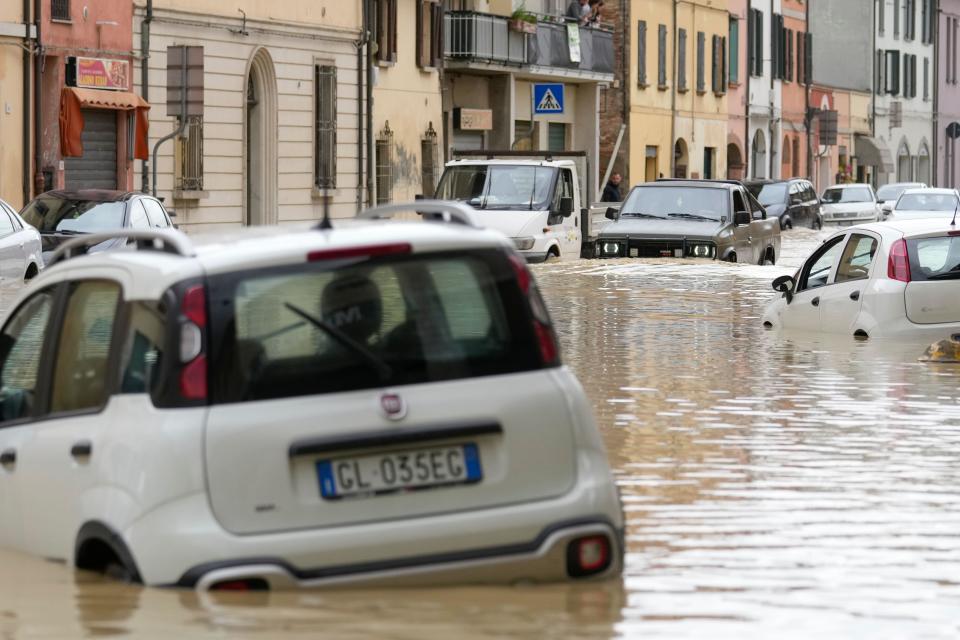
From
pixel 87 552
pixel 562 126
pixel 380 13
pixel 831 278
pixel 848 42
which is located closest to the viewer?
pixel 87 552

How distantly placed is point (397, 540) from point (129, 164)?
30761 mm

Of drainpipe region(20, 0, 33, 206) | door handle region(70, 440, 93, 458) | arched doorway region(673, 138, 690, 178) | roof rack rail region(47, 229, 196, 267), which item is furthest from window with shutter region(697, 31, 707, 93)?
door handle region(70, 440, 93, 458)

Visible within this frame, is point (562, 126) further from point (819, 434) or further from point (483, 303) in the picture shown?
point (483, 303)

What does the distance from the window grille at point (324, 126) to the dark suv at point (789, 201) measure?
15.6 m

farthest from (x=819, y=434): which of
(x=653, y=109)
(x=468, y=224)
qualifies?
(x=653, y=109)

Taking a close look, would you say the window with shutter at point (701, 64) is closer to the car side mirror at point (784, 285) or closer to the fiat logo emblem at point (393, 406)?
the car side mirror at point (784, 285)

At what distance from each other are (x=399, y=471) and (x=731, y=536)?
2.30m

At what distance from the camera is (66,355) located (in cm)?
739

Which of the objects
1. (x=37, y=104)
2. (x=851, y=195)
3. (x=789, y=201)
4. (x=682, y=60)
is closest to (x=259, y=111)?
(x=37, y=104)

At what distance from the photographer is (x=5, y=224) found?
2345 centimetres

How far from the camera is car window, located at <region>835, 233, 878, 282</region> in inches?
690

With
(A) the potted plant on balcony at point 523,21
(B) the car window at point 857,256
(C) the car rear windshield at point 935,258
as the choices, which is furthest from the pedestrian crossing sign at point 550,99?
(C) the car rear windshield at point 935,258

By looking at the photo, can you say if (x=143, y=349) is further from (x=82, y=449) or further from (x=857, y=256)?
(x=857, y=256)

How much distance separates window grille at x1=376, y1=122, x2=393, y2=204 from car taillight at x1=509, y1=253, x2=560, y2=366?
4066cm
